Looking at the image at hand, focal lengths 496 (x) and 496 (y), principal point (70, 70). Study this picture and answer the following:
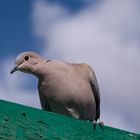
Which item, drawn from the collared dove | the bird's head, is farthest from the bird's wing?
the bird's head

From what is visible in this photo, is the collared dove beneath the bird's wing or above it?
beneath

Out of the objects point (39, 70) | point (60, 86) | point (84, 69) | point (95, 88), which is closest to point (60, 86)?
Answer: point (60, 86)

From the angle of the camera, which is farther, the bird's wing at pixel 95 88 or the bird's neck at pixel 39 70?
the bird's wing at pixel 95 88

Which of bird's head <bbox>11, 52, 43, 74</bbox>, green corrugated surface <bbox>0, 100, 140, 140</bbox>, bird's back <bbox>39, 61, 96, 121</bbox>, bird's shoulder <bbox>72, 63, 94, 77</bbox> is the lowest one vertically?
green corrugated surface <bbox>0, 100, 140, 140</bbox>

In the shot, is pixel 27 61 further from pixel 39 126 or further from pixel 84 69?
pixel 39 126

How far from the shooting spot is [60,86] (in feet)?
15.4

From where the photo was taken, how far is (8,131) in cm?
275

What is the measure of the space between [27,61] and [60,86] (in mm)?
448

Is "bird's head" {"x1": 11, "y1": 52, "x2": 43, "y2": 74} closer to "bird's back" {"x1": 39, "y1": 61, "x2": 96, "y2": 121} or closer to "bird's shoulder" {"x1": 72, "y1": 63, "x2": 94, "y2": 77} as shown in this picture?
"bird's back" {"x1": 39, "y1": 61, "x2": 96, "y2": 121}

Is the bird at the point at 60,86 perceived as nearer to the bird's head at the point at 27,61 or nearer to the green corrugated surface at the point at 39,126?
the bird's head at the point at 27,61

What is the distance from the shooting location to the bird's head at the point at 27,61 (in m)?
4.87

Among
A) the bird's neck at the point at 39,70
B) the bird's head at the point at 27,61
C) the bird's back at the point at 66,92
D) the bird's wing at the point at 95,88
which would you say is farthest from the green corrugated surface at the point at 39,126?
the bird's wing at the point at 95,88

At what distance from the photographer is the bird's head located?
4871 millimetres

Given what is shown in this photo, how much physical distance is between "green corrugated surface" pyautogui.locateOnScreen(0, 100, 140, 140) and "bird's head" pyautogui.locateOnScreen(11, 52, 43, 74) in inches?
65.3
